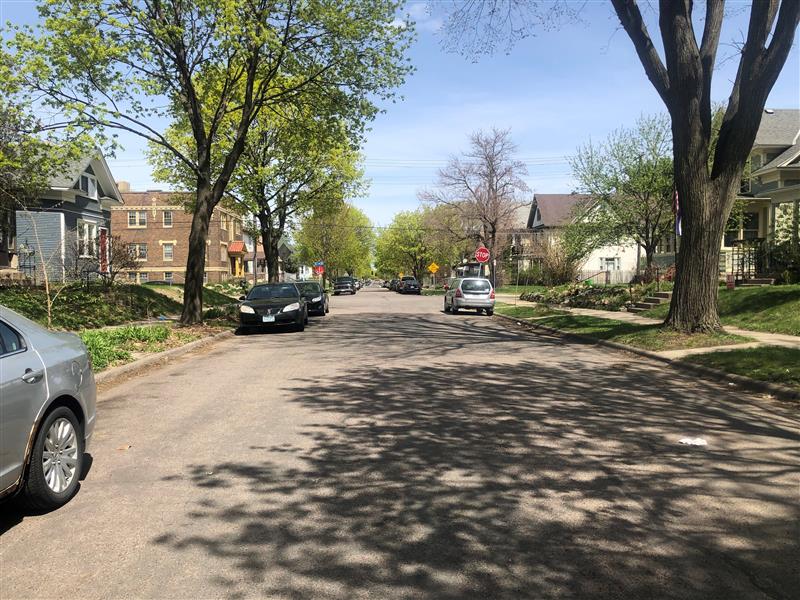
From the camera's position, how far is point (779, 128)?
36312mm

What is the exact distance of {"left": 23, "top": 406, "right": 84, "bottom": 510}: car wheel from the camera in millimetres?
4152

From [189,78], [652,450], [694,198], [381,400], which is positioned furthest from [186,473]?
[189,78]

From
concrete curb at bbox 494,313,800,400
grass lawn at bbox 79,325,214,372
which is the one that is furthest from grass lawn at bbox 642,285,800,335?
grass lawn at bbox 79,325,214,372

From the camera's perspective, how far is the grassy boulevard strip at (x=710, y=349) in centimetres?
913

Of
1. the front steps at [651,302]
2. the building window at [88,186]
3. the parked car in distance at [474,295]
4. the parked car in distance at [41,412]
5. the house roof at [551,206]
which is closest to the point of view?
the parked car in distance at [41,412]

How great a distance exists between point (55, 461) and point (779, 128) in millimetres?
41865

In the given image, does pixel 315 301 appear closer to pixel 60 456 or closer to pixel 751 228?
pixel 60 456

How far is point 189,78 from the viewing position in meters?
17.1

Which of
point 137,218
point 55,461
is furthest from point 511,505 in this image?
point 137,218

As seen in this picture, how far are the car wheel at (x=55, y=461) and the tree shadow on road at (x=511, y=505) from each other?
876 millimetres

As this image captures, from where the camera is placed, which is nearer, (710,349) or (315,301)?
(710,349)

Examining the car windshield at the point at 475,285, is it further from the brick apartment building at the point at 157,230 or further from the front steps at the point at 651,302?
the brick apartment building at the point at 157,230

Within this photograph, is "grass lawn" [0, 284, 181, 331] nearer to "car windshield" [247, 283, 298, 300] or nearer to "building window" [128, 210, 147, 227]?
"car windshield" [247, 283, 298, 300]

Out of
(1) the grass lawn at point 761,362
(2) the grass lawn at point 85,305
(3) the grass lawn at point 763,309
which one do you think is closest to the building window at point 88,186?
Answer: (2) the grass lawn at point 85,305
